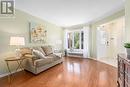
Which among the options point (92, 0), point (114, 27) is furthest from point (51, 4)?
point (114, 27)

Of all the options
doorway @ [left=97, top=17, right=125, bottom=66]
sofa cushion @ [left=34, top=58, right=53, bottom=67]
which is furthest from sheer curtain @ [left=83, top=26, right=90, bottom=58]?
sofa cushion @ [left=34, top=58, right=53, bottom=67]

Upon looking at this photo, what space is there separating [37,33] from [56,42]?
2.33 meters

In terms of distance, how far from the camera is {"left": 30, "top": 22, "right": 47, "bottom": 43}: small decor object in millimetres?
5305

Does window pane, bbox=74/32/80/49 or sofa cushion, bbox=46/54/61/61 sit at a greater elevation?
window pane, bbox=74/32/80/49

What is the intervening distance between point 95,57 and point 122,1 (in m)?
3.98

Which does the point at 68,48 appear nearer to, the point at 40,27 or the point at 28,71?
the point at 40,27

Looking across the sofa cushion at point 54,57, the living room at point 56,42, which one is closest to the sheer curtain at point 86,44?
the living room at point 56,42

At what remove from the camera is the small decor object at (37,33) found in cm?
530

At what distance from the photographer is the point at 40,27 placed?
19.4ft

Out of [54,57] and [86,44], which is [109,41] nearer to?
[86,44]

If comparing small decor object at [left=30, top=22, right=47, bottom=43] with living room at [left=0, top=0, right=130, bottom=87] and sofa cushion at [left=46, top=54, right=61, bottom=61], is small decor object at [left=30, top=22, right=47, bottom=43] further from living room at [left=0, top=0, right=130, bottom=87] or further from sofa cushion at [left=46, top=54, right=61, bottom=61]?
sofa cushion at [left=46, top=54, right=61, bottom=61]

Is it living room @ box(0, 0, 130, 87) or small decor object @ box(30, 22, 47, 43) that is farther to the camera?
small decor object @ box(30, 22, 47, 43)

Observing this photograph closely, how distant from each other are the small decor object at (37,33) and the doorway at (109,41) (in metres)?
3.19

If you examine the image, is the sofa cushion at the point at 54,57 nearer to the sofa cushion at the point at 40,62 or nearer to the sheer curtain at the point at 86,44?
the sofa cushion at the point at 40,62
